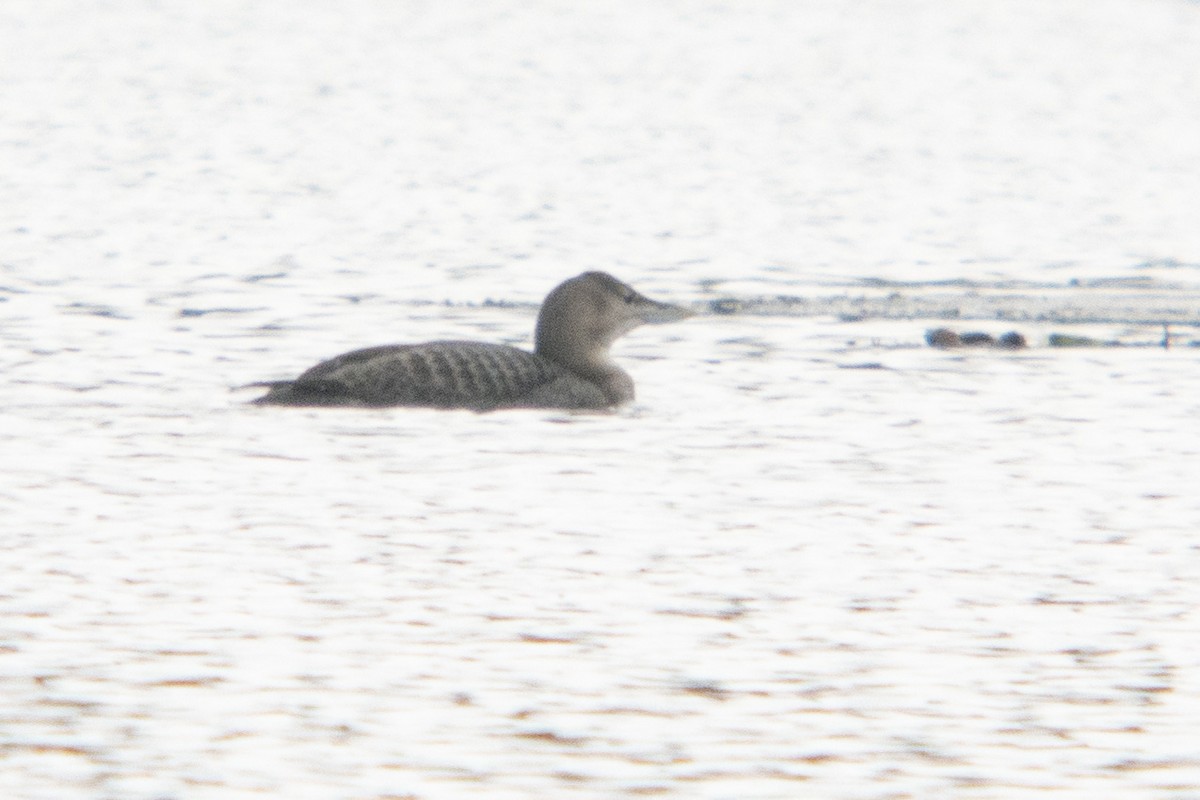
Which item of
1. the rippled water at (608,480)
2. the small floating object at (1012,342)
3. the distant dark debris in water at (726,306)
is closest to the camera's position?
the rippled water at (608,480)

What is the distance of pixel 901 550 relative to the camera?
6.66 m

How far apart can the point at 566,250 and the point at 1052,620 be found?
835 cm

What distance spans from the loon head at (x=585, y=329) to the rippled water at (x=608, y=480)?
31 centimetres

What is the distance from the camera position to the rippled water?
15.9ft

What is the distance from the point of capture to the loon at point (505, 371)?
8789 mm

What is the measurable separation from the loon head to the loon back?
1.21 feet

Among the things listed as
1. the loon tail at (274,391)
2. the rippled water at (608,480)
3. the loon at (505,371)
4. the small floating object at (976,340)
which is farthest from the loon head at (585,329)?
the small floating object at (976,340)

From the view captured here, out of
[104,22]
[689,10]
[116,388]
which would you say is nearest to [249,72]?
[104,22]

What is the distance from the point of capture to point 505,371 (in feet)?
29.2

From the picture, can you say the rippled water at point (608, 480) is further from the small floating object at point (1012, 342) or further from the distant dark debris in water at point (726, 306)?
the small floating object at point (1012, 342)

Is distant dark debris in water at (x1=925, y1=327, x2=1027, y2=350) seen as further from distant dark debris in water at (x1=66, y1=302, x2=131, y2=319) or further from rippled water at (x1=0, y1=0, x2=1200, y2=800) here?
distant dark debris in water at (x1=66, y1=302, x2=131, y2=319)

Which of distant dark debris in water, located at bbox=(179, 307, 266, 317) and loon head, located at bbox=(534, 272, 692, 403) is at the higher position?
loon head, located at bbox=(534, 272, 692, 403)

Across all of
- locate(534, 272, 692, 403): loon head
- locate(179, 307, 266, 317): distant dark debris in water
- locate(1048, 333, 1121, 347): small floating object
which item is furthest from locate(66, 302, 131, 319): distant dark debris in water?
locate(1048, 333, 1121, 347): small floating object

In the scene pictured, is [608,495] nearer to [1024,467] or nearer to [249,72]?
[1024,467]
